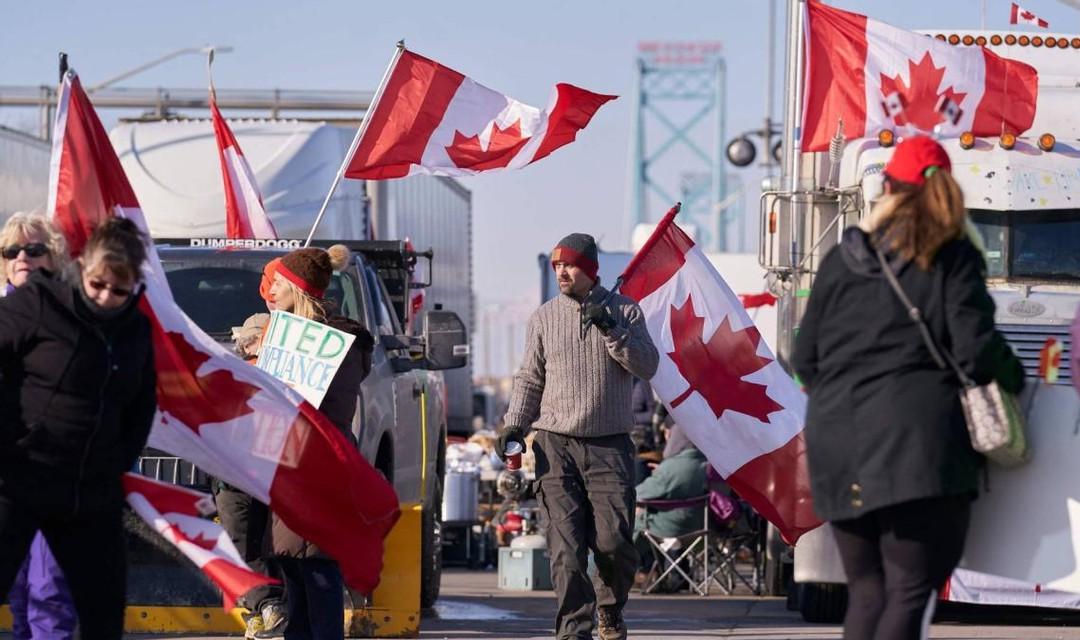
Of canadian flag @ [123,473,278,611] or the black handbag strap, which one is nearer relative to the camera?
the black handbag strap

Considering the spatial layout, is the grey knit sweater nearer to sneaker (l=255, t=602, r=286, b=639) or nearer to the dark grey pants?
the dark grey pants

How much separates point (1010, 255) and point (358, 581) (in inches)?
228

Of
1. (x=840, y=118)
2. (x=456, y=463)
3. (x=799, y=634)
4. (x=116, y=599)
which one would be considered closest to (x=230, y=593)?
(x=116, y=599)

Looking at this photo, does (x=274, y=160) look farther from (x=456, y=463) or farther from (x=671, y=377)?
(x=671, y=377)

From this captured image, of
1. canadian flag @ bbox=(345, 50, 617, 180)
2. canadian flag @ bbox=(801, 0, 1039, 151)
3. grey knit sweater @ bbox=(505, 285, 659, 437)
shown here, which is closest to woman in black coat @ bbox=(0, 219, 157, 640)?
grey knit sweater @ bbox=(505, 285, 659, 437)

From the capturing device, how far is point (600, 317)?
30.3 feet

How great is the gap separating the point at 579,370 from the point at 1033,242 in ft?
14.1

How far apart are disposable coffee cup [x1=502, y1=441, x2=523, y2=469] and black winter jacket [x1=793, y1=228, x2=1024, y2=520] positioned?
359 centimetres

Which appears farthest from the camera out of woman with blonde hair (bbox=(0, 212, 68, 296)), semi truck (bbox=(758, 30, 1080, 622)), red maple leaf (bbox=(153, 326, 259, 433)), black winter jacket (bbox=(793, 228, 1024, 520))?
semi truck (bbox=(758, 30, 1080, 622))

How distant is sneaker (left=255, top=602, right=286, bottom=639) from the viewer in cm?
934

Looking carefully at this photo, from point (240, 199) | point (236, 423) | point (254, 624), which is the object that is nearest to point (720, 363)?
point (254, 624)

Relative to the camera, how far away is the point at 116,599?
21.4 feet

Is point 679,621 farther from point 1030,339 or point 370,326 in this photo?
point 370,326

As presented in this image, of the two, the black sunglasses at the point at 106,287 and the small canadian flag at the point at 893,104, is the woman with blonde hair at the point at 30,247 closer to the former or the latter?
the black sunglasses at the point at 106,287
